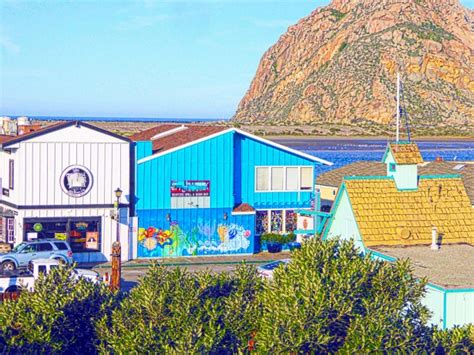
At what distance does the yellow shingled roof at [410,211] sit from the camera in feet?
85.4

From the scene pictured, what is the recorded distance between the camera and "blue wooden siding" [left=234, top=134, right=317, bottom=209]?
38.3m

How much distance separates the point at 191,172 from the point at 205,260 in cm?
372

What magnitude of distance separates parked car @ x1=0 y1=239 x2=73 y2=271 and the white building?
192 cm

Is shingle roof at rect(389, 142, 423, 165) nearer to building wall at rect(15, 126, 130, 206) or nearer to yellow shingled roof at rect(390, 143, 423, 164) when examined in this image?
yellow shingled roof at rect(390, 143, 423, 164)

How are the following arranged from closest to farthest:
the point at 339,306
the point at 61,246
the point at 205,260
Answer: the point at 339,306, the point at 61,246, the point at 205,260

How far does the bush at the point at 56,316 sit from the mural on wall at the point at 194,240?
19991 mm

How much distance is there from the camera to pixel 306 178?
39312 millimetres

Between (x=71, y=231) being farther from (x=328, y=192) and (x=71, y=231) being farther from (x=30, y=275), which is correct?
(x=328, y=192)

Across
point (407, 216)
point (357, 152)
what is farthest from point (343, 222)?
point (357, 152)

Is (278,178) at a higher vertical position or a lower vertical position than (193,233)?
higher

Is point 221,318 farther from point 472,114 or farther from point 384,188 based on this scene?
point 472,114

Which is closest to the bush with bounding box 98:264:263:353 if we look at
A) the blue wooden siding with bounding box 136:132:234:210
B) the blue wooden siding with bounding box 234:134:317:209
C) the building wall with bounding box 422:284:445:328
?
the building wall with bounding box 422:284:445:328

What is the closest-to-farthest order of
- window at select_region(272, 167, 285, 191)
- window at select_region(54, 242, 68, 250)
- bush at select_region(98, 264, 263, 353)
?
bush at select_region(98, 264, 263, 353) < window at select_region(54, 242, 68, 250) < window at select_region(272, 167, 285, 191)

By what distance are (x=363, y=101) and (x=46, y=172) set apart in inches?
6412
